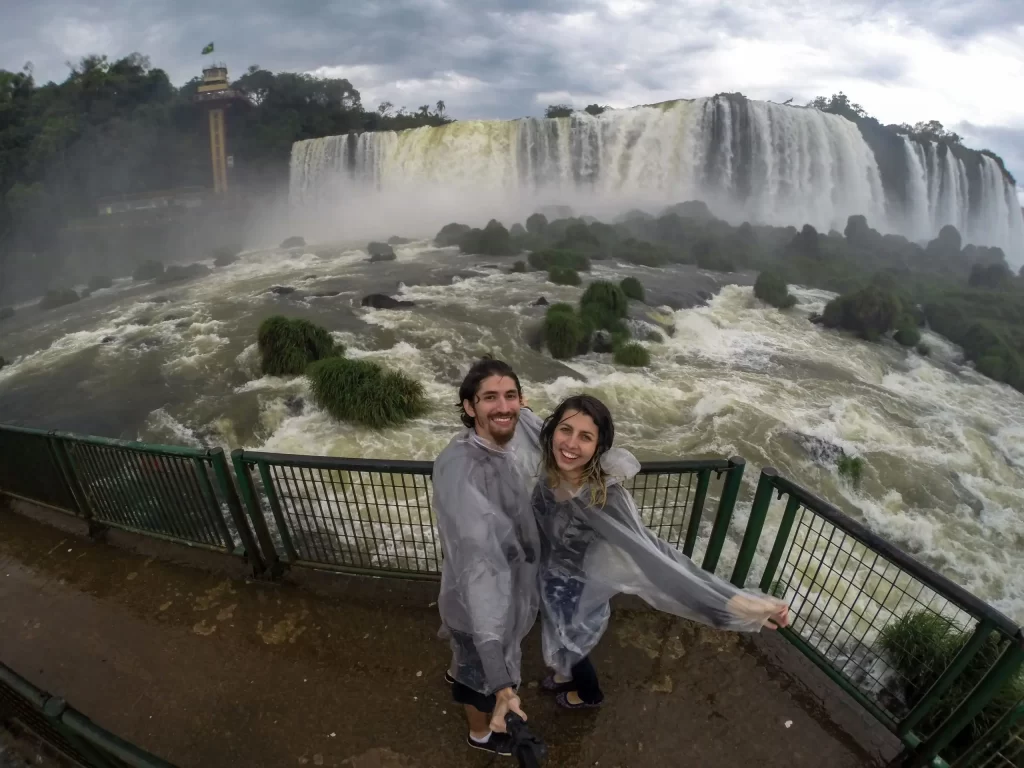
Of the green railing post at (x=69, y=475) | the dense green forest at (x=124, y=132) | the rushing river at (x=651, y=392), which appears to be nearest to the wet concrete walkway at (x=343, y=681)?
the green railing post at (x=69, y=475)

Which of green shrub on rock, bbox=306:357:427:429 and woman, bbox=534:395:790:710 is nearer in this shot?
woman, bbox=534:395:790:710

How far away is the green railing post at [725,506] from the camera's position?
9.68 feet

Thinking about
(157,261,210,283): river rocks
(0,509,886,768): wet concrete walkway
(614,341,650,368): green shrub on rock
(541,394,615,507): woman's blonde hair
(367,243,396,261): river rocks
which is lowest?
(157,261,210,283): river rocks

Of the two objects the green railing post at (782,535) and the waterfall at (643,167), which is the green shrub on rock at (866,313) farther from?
the waterfall at (643,167)

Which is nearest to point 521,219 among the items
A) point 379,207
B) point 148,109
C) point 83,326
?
point 379,207

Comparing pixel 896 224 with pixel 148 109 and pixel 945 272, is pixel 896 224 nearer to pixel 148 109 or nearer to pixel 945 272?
pixel 945 272

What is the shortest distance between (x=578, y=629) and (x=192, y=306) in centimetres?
1657

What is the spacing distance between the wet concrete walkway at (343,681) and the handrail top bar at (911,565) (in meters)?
0.98

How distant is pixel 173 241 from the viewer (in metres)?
33.4

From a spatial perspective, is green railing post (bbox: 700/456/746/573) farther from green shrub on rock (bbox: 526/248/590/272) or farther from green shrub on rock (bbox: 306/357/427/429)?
green shrub on rock (bbox: 526/248/590/272)

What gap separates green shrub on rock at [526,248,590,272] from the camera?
60.1ft

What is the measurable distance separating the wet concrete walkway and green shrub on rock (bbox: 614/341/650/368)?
798 cm

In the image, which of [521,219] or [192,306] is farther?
[521,219]

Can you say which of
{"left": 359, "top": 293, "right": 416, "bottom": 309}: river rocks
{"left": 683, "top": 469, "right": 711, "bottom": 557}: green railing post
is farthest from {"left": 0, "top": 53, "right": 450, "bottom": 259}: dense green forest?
{"left": 683, "top": 469, "right": 711, "bottom": 557}: green railing post
